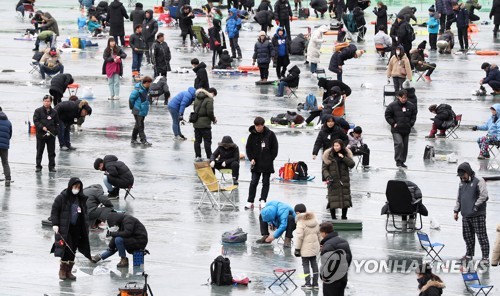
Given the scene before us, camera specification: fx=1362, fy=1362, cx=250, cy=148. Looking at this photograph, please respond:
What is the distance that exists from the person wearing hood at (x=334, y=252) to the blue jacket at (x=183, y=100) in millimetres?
12055

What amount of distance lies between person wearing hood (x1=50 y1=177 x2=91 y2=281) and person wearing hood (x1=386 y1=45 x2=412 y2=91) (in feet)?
53.4

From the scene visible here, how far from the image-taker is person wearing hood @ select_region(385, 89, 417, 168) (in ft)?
91.1

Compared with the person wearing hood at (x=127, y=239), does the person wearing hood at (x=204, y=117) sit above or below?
above

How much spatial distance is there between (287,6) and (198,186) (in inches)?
834

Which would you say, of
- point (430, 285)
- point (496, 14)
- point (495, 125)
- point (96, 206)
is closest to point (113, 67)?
point (495, 125)

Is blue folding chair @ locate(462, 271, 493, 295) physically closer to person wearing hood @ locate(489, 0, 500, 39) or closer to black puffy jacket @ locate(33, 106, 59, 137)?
black puffy jacket @ locate(33, 106, 59, 137)

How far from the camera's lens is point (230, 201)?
2486cm

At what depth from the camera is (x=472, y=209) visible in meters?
20.9

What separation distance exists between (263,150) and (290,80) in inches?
505

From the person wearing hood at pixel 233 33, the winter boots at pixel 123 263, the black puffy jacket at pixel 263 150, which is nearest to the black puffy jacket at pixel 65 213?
the winter boots at pixel 123 263

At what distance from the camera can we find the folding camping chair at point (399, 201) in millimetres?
22812

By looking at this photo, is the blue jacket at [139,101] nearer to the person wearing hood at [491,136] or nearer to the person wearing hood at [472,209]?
the person wearing hood at [491,136]

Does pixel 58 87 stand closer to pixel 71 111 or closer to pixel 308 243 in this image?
pixel 71 111

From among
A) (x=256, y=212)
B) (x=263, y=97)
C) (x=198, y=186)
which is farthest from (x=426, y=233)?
(x=263, y=97)
